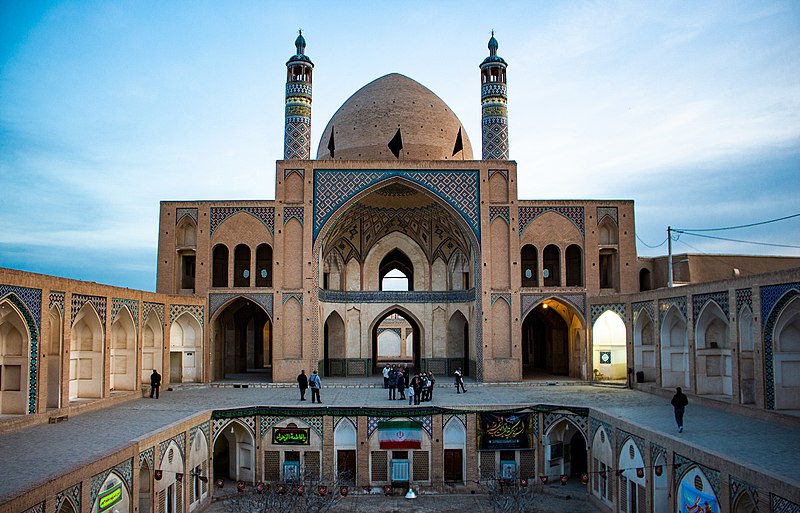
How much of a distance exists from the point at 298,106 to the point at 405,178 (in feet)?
12.6

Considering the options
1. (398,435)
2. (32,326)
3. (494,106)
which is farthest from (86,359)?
(494,106)

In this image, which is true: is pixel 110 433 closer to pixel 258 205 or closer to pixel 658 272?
pixel 258 205

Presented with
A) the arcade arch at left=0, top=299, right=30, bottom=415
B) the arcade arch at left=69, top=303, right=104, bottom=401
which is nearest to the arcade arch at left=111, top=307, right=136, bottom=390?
the arcade arch at left=69, top=303, right=104, bottom=401

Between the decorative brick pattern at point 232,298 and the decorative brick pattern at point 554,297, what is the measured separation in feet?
19.0

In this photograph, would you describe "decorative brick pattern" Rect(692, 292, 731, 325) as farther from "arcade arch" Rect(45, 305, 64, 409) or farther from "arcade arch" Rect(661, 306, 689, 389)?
"arcade arch" Rect(45, 305, 64, 409)

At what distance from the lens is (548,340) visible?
752 inches

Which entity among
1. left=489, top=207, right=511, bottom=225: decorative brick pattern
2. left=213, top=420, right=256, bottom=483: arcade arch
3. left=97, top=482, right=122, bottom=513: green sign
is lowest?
left=213, top=420, right=256, bottom=483: arcade arch

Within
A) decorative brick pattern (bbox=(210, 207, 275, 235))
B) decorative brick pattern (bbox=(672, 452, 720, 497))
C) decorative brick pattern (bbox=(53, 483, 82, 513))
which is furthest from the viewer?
decorative brick pattern (bbox=(210, 207, 275, 235))

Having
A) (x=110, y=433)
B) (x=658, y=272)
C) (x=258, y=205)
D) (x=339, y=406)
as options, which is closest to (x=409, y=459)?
(x=339, y=406)

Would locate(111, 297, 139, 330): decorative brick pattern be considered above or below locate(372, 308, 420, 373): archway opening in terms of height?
above

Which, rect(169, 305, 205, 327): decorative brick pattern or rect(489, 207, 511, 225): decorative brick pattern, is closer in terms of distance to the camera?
rect(169, 305, 205, 327): decorative brick pattern

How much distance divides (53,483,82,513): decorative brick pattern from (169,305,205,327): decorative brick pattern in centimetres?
814

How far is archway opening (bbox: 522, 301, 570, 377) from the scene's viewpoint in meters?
18.2

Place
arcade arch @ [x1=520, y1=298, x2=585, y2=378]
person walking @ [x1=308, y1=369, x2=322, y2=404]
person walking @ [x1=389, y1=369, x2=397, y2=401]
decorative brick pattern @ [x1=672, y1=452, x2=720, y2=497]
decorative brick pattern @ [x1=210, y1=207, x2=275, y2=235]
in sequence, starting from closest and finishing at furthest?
decorative brick pattern @ [x1=672, y1=452, x2=720, y2=497] < person walking @ [x1=308, y1=369, x2=322, y2=404] < person walking @ [x1=389, y1=369, x2=397, y2=401] < decorative brick pattern @ [x1=210, y1=207, x2=275, y2=235] < arcade arch @ [x1=520, y1=298, x2=585, y2=378]
